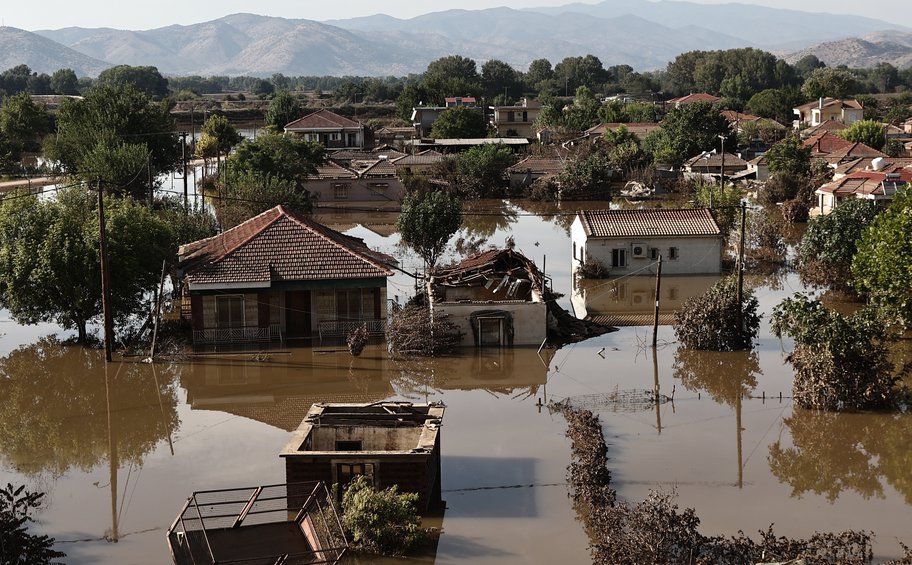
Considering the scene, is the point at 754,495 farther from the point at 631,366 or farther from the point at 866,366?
the point at 631,366

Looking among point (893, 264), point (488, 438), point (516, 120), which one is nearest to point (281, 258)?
point (488, 438)

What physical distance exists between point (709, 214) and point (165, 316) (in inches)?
688

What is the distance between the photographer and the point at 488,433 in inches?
818

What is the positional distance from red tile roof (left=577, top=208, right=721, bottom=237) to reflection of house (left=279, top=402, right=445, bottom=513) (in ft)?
57.5

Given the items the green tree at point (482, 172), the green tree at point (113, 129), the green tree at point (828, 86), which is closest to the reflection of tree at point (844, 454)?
the green tree at point (482, 172)

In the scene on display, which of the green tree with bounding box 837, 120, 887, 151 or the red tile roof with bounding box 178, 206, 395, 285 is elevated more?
the green tree with bounding box 837, 120, 887, 151

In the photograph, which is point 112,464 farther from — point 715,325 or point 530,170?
point 530,170

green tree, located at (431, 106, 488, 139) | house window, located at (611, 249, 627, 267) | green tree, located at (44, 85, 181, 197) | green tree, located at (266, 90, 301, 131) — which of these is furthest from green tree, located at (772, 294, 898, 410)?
green tree, located at (266, 90, 301, 131)

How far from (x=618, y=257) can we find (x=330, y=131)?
4508 centimetres

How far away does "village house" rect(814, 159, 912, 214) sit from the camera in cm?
4209

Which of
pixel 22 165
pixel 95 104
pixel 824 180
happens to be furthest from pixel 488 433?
pixel 22 165

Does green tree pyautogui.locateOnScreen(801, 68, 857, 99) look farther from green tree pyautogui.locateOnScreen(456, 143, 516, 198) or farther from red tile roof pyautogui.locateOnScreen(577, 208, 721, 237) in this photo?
red tile roof pyautogui.locateOnScreen(577, 208, 721, 237)

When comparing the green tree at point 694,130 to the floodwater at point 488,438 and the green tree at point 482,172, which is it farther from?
the floodwater at point 488,438

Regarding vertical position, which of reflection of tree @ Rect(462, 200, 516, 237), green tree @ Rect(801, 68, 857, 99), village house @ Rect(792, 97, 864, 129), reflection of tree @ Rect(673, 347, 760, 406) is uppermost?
green tree @ Rect(801, 68, 857, 99)
